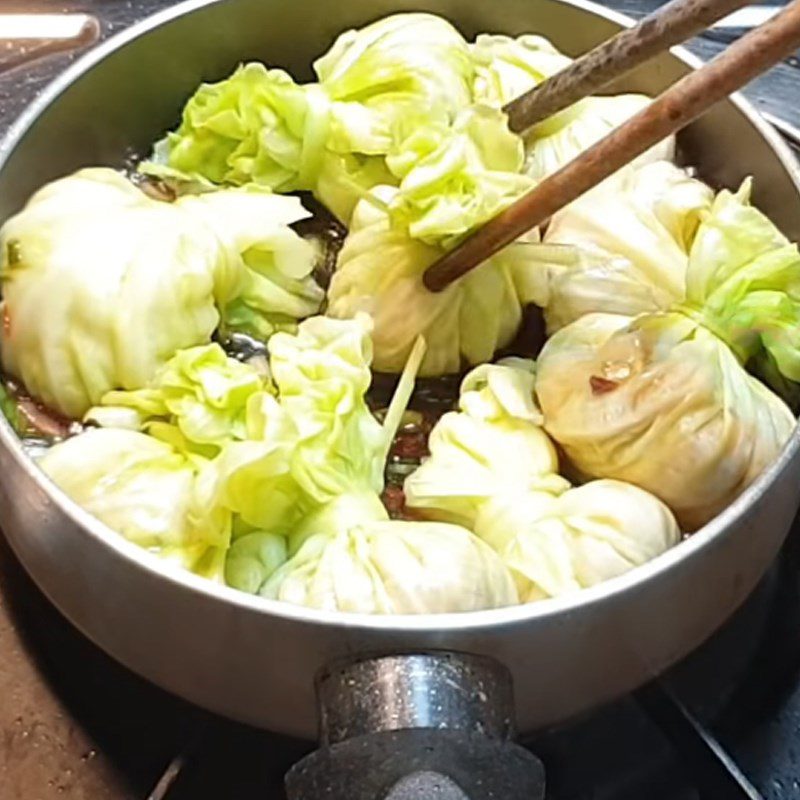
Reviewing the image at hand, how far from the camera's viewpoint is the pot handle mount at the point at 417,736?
24.6 inches

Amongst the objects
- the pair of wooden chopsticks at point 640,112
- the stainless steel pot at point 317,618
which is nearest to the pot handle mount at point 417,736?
the stainless steel pot at point 317,618

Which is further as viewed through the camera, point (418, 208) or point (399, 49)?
point (399, 49)

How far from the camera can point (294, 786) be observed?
64 centimetres

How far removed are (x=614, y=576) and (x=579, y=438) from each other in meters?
0.10

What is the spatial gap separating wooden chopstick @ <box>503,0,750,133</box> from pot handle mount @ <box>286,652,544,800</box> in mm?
347

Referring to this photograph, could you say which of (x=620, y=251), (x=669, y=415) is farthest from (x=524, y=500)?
(x=620, y=251)

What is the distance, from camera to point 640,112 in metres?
0.77

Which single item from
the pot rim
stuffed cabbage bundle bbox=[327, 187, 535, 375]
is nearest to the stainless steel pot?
the pot rim

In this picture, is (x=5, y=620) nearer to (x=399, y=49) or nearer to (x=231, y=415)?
(x=231, y=415)

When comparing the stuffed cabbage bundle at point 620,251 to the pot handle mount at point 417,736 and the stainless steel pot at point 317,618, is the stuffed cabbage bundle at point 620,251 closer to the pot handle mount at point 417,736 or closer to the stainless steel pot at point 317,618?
the stainless steel pot at point 317,618

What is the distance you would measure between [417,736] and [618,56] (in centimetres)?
42

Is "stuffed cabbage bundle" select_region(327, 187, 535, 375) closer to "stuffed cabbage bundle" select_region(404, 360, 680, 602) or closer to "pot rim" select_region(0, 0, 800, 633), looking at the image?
"stuffed cabbage bundle" select_region(404, 360, 680, 602)

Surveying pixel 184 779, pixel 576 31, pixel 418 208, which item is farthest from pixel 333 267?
pixel 184 779

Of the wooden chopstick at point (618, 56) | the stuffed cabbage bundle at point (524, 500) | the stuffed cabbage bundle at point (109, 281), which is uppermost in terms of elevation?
the wooden chopstick at point (618, 56)
